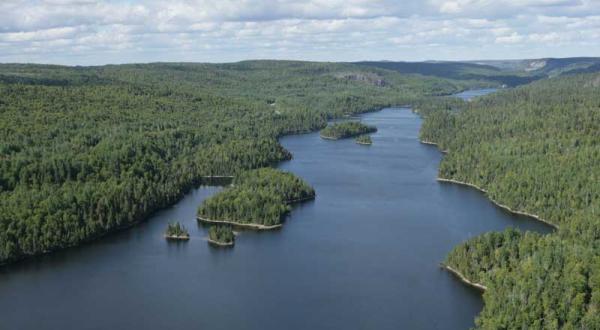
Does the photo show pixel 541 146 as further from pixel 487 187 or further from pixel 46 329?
pixel 46 329

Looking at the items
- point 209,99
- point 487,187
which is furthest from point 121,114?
point 487,187

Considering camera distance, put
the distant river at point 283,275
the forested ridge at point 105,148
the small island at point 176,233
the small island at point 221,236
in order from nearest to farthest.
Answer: the distant river at point 283,275 < the small island at point 221,236 < the forested ridge at point 105,148 < the small island at point 176,233

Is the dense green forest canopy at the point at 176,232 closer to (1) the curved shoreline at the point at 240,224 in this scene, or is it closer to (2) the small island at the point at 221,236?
(2) the small island at the point at 221,236

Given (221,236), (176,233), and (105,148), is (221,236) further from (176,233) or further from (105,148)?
(105,148)

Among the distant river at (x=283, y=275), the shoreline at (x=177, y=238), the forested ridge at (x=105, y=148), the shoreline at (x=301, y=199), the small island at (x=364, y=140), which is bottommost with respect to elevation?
the distant river at (x=283, y=275)

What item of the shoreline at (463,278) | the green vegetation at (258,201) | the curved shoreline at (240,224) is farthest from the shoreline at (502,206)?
the curved shoreline at (240,224)
